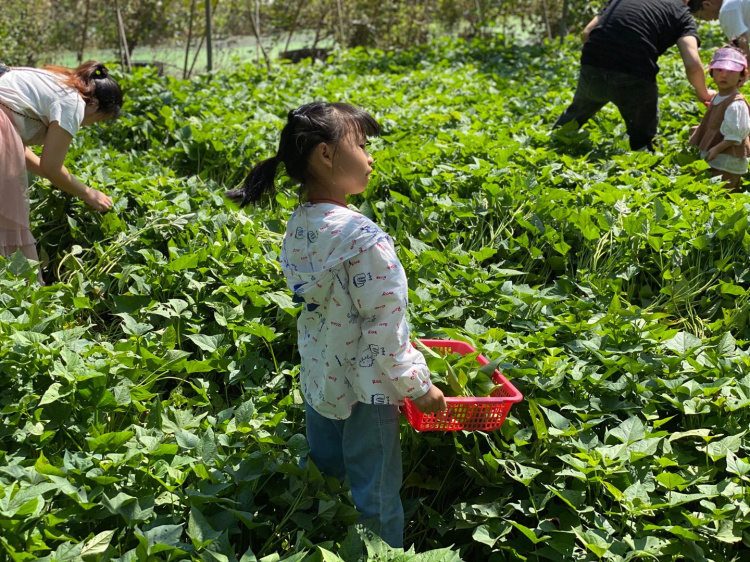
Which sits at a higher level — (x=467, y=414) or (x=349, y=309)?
(x=349, y=309)

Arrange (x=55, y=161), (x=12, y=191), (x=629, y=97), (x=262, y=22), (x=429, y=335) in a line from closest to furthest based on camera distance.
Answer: (x=429, y=335), (x=12, y=191), (x=55, y=161), (x=629, y=97), (x=262, y=22)

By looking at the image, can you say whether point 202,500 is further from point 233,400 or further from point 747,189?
point 747,189

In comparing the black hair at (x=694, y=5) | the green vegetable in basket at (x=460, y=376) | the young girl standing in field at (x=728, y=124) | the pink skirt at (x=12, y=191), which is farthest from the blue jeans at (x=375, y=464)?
the black hair at (x=694, y=5)

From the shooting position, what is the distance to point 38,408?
2.27 meters

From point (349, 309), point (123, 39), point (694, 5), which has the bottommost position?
point (123, 39)

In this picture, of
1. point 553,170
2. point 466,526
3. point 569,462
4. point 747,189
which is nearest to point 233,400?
point 466,526

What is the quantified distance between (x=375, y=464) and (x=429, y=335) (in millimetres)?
750

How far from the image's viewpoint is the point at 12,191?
3332mm

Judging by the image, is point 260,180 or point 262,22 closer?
point 260,180

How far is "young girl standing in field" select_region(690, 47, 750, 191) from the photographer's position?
169 inches

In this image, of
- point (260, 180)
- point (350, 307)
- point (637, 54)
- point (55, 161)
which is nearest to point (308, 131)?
point (260, 180)

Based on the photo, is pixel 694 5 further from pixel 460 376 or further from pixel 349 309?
pixel 349 309

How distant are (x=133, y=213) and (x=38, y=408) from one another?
1804 mm

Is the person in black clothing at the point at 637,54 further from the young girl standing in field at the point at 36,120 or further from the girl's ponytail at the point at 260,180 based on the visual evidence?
Result: the girl's ponytail at the point at 260,180
